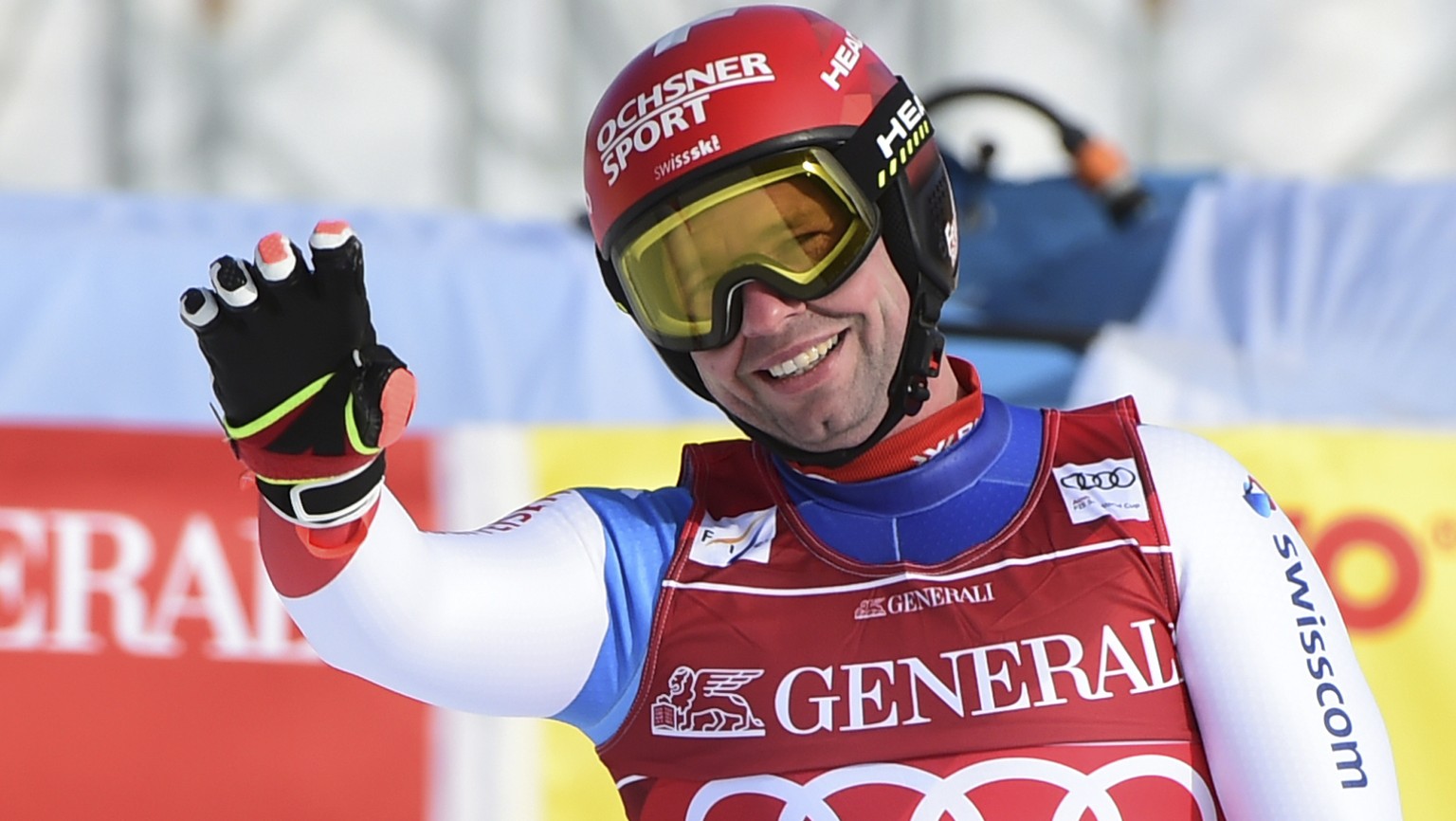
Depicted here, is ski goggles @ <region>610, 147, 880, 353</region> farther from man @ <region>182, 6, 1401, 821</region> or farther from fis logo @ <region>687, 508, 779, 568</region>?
fis logo @ <region>687, 508, 779, 568</region>

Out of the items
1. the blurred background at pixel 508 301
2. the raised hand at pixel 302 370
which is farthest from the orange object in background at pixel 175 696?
the raised hand at pixel 302 370

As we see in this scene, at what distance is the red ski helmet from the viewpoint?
1.69m

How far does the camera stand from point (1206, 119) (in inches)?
205

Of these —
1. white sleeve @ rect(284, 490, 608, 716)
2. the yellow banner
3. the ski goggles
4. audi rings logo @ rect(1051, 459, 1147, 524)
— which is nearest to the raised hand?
white sleeve @ rect(284, 490, 608, 716)

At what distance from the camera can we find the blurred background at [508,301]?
9.57 feet

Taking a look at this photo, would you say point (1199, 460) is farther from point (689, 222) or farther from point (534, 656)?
point (534, 656)

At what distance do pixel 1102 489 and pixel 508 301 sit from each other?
2.01m

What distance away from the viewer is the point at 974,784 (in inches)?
65.6

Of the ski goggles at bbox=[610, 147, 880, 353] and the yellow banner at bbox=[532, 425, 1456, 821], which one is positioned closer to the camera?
the ski goggles at bbox=[610, 147, 880, 353]

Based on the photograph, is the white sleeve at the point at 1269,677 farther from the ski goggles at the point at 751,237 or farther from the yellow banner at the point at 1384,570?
the yellow banner at the point at 1384,570

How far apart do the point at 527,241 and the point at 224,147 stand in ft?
5.50

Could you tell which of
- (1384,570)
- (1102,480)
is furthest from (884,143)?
(1384,570)

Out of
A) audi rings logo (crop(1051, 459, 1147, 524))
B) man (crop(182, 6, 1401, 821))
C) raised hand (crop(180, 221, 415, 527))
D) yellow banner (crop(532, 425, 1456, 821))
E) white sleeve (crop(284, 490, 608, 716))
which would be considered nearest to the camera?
raised hand (crop(180, 221, 415, 527))

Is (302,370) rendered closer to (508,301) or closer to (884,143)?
(884,143)
